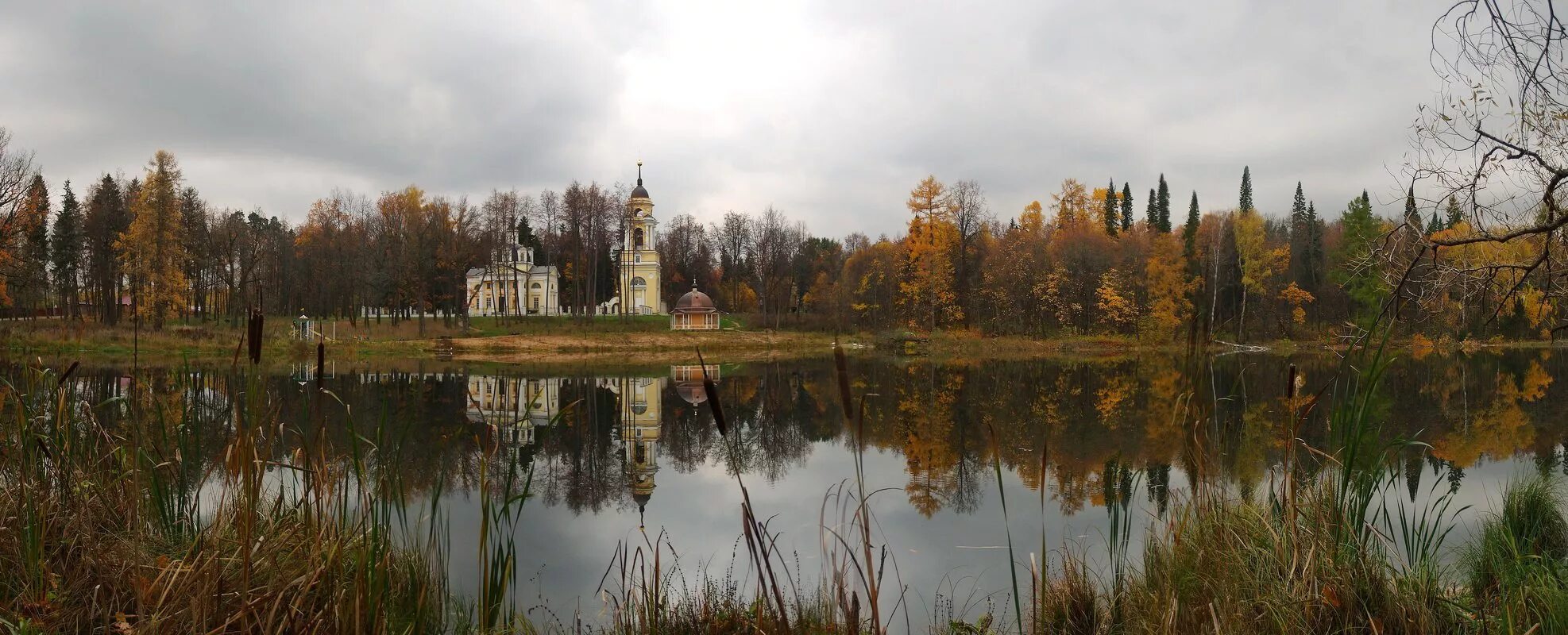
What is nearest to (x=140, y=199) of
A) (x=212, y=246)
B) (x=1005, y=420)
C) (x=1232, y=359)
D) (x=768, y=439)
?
(x=212, y=246)

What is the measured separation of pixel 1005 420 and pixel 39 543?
13.9 meters

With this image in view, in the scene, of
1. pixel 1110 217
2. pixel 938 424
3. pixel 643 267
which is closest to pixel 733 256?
pixel 643 267

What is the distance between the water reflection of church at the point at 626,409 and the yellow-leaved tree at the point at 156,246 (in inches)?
777

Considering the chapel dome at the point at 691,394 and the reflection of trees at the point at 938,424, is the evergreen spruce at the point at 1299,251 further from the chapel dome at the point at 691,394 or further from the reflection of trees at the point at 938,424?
the chapel dome at the point at 691,394

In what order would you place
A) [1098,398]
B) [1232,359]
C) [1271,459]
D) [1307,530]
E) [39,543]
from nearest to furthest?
[39,543] < [1307,530] < [1271,459] < [1098,398] < [1232,359]

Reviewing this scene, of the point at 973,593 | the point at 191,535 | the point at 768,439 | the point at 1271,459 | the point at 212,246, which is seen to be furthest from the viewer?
the point at 212,246

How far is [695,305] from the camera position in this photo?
52625mm

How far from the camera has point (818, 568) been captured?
6570 mm

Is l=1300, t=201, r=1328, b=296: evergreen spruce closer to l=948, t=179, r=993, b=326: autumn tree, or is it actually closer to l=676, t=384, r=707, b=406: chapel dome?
l=948, t=179, r=993, b=326: autumn tree

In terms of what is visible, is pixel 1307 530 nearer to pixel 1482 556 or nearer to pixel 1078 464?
pixel 1482 556

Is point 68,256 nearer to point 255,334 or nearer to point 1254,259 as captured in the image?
point 255,334

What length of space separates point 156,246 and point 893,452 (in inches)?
1463

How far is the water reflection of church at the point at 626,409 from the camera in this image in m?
10.0

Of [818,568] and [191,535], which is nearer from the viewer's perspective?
[191,535]
